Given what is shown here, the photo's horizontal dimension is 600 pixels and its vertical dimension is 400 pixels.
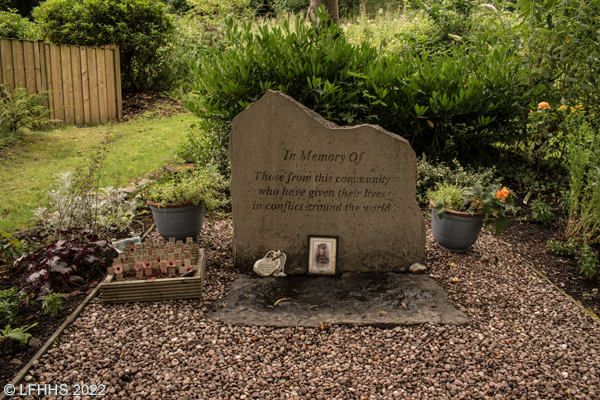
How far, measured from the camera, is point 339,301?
325 centimetres

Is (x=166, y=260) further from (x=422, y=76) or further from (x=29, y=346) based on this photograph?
(x=422, y=76)

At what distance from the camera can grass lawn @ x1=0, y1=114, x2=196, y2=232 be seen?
4902mm

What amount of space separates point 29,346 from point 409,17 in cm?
1264

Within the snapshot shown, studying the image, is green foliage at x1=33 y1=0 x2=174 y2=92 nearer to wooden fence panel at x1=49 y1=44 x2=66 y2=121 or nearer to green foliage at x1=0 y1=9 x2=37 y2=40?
green foliage at x1=0 y1=9 x2=37 y2=40

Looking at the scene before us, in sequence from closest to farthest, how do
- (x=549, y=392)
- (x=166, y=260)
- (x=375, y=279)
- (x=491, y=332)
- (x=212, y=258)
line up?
(x=549, y=392) → (x=491, y=332) → (x=166, y=260) → (x=375, y=279) → (x=212, y=258)

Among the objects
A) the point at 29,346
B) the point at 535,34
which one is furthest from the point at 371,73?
the point at 29,346

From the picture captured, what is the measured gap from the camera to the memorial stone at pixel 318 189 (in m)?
3.50

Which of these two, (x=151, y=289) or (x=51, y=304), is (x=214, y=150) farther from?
(x=51, y=304)

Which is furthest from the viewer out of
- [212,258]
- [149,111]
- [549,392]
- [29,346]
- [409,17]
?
[409,17]

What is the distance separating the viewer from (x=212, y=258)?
3928 mm

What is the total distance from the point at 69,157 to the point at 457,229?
19.0 feet

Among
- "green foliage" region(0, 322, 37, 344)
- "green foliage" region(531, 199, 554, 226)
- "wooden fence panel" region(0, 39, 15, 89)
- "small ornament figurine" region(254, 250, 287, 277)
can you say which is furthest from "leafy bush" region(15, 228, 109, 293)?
"wooden fence panel" region(0, 39, 15, 89)

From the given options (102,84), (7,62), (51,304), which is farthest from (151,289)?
(102,84)

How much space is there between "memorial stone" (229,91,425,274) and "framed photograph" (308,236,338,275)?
0.18 ft
